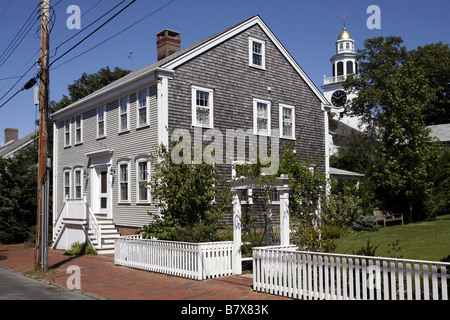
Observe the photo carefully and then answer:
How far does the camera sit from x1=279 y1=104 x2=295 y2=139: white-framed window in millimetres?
23042

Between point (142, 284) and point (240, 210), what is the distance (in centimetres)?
325

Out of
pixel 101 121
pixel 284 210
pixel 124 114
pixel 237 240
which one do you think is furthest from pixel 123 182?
pixel 284 210

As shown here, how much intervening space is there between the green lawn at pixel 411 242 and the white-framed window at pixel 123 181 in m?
9.56

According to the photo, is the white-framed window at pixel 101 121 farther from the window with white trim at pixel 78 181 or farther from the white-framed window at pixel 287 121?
the white-framed window at pixel 287 121

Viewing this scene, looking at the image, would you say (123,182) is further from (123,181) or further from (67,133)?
(67,133)

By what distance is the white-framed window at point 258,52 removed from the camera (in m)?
22.3

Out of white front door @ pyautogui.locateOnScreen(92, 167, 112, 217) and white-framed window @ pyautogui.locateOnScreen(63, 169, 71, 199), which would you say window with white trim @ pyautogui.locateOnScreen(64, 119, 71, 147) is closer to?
white-framed window @ pyautogui.locateOnScreen(63, 169, 71, 199)

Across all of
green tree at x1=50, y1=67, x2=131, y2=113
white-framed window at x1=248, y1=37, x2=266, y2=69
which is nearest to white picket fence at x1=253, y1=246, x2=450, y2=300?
white-framed window at x1=248, y1=37, x2=266, y2=69

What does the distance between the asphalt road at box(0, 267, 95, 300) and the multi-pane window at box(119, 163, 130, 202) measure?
715 cm

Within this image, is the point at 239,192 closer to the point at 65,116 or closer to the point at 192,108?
the point at 192,108

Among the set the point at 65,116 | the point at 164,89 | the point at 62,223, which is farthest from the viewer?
the point at 65,116

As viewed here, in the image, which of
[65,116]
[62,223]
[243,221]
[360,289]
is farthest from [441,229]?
[65,116]

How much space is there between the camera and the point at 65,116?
26469 mm
